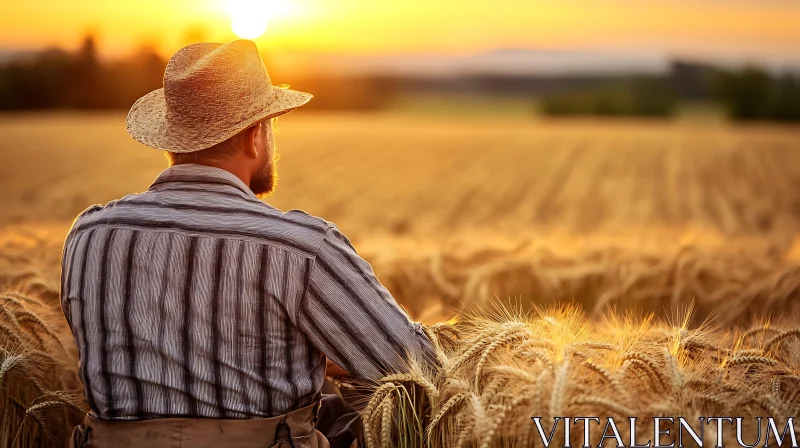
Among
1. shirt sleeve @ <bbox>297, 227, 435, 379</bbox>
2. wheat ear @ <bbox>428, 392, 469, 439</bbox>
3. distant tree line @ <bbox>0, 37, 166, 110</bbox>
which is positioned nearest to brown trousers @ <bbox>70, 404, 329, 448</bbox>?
shirt sleeve @ <bbox>297, 227, 435, 379</bbox>

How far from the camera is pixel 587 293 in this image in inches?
176

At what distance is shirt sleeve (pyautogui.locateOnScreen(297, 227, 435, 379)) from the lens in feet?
6.41

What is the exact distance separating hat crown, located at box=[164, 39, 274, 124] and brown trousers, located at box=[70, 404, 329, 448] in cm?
81

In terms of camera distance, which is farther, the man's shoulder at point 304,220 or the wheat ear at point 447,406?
the man's shoulder at point 304,220

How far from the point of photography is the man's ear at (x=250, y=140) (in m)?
2.17

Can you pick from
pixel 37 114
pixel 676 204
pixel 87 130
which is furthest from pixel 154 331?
pixel 37 114

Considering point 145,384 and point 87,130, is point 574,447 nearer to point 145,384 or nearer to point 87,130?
point 145,384

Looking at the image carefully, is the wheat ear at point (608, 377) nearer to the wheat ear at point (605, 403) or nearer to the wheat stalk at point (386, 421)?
the wheat ear at point (605, 403)

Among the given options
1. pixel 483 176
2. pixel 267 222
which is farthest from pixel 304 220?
pixel 483 176

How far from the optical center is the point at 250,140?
219 centimetres

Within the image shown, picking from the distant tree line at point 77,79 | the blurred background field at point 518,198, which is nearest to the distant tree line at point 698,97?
the blurred background field at point 518,198

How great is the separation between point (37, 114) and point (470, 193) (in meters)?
21.5

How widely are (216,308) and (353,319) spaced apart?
34 centimetres

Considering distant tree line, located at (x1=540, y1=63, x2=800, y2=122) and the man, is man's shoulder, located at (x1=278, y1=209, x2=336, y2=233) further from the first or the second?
distant tree line, located at (x1=540, y1=63, x2=800, y2=122)
